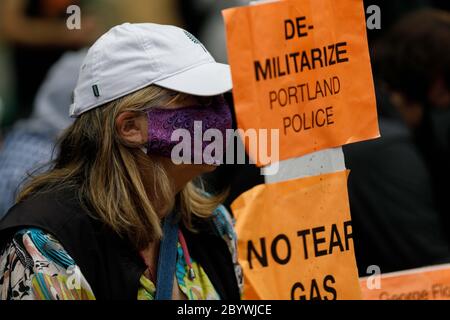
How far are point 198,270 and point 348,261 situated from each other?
509mm

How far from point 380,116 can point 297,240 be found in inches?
80.1

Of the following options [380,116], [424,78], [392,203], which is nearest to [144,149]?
[392,203]

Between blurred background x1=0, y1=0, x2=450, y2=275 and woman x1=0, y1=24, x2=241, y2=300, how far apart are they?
1.23ft

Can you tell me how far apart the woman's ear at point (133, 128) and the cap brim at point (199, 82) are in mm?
123

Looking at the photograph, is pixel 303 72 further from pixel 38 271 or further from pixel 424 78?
pixel 424 78

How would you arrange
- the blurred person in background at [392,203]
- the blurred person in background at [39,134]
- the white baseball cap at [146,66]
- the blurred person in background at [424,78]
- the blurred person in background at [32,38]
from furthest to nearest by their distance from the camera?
1. the blurred person in background at [32,38]
2. the blurred person in background at [424,78]
3. the blurred person in background at [39,134]
4. the blurred person in background at [392,203]
5. the white baseball cap at [146,66]

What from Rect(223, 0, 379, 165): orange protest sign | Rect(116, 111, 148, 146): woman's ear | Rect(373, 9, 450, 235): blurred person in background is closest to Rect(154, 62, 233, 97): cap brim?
Rect(116, 111, 148, 146): woman's ear

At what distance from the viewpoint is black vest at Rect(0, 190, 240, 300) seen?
2662mm

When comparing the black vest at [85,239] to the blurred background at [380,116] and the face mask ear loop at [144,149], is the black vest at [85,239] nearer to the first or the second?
the face mask ear loop at [144,149]

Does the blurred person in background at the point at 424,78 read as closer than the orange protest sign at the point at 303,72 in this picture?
No

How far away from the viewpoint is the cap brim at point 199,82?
274cm

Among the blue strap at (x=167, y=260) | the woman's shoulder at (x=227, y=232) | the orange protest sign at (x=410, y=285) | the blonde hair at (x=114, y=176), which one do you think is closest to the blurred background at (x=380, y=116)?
the woman's shoulder at (x=227, y=232)

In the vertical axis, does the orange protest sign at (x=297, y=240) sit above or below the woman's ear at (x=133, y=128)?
below

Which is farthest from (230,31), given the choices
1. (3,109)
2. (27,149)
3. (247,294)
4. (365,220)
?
Result: (3,109)
